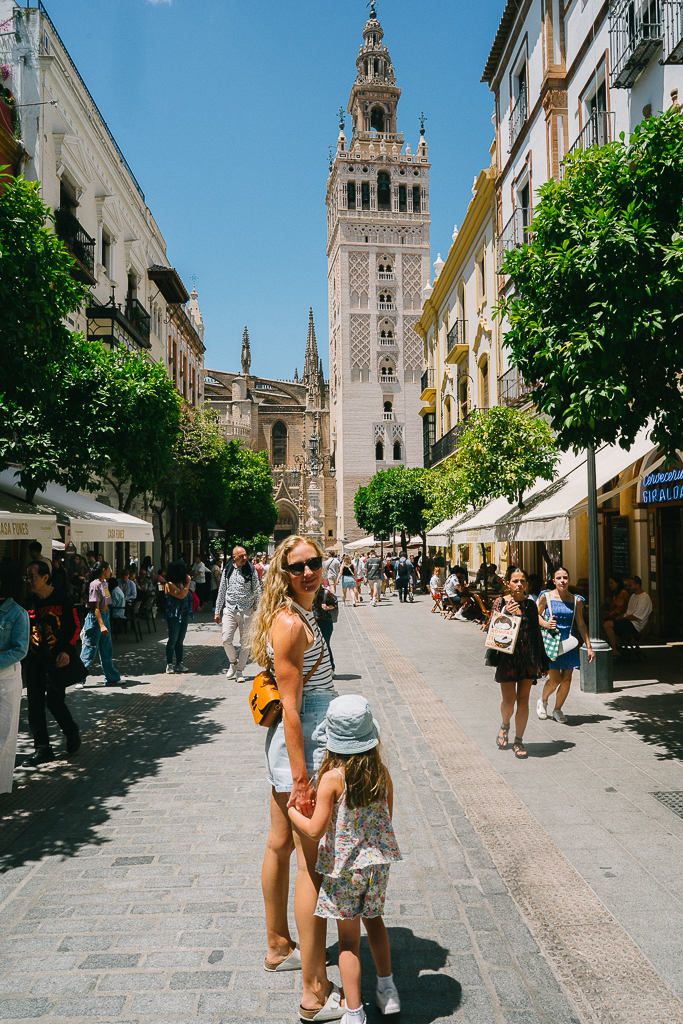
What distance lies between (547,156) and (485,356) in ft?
26.1

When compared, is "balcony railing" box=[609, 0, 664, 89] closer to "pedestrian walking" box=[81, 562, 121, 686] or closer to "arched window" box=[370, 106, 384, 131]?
"pedestrian walking" box=[81, 562, 121, 686]

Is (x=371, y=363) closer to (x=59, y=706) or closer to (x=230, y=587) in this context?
(x=230, y=587)

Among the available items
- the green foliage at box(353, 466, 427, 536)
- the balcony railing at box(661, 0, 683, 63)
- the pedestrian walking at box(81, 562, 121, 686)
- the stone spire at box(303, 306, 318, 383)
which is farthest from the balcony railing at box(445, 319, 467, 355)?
the stone spire at box(303, 306, 318, 383)

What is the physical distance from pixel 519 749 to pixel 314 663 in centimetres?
379

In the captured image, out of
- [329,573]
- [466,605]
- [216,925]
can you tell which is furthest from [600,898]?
A: [329,573]

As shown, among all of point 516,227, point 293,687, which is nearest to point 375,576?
point 516,227

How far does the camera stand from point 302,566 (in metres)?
2.99

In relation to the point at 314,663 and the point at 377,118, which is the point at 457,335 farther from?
the point at 377,118

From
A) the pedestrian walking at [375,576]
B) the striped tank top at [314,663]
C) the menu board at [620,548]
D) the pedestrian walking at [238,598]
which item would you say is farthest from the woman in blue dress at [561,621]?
the pedestrian walking at [375,576]

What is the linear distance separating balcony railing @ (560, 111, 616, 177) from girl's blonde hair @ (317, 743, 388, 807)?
35.1 feet

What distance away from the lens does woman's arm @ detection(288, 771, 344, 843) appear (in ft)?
8.54

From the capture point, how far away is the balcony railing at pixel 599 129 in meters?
11.1

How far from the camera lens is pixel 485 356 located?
21453mm

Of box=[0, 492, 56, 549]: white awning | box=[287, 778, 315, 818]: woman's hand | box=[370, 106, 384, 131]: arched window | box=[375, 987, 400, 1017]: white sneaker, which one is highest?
box=[370, 106, 384, 131]: arched window
